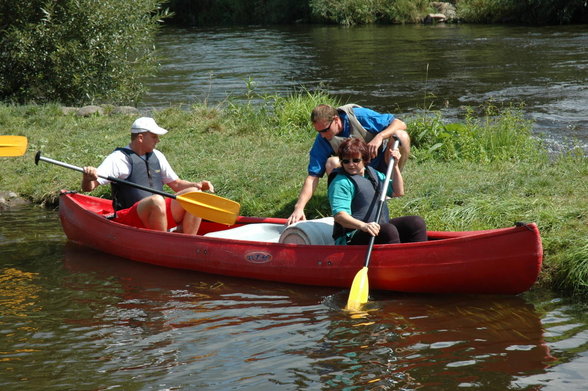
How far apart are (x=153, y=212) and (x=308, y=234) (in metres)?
1.46

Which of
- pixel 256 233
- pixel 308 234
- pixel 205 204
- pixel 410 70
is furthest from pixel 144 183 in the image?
pixel 410 70

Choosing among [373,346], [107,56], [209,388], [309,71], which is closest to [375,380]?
[373,346]

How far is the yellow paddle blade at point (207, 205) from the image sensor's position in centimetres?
659

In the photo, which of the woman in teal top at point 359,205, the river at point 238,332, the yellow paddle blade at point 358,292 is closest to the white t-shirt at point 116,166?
the river at point 238,332

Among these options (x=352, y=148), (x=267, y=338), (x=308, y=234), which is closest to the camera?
(x=267, y=338)

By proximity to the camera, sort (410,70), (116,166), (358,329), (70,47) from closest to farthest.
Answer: (358,329) < (116,166) < (70,47) < (410,70)

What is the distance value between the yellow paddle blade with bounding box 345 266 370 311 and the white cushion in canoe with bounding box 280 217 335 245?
0.70m

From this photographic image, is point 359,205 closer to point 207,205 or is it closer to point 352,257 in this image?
point 352,257

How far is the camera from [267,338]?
197 inches

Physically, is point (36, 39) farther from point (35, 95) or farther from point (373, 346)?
point (373, 346)

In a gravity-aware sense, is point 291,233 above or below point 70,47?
below

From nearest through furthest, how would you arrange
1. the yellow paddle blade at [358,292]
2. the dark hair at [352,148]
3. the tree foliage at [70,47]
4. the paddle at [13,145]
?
the yellow paddle blade at [358,292] < the dark hair at [352,148] < the paddle at [13,145] < the tree foliage at [70,47]

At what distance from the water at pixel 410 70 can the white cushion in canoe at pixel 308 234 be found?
446cm

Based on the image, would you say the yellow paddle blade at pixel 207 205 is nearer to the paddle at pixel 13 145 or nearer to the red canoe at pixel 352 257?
the red canoe at pixel 352 257
